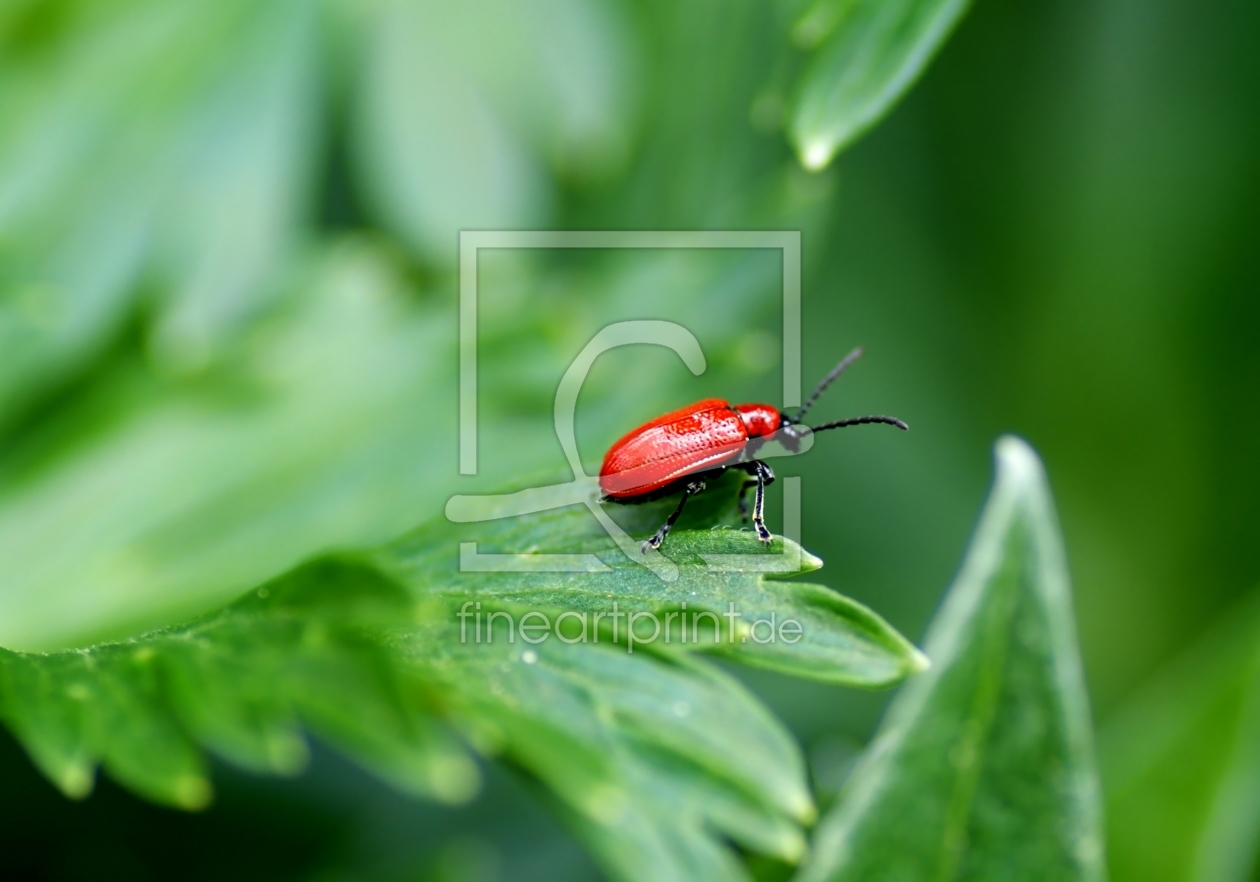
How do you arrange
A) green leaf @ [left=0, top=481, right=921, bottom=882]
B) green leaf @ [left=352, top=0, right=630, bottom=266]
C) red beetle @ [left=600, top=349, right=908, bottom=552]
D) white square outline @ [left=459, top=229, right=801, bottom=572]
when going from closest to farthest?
1. green leaf @ [left=0, top=481, right=921, bottom=882]
2. red beetle @ [left=600, top=349, right=908, bottom=552]
3. white square outline @ [left=459, top=229, right=801, bottom=572]
4. green leaf @ [left=352, top=0, right=630, bottom=266]

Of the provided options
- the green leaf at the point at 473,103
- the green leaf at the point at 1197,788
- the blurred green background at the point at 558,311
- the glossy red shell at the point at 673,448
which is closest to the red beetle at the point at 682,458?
the glossy red shell at the point at 673,448

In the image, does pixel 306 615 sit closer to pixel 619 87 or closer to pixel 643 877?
pixel 643 877

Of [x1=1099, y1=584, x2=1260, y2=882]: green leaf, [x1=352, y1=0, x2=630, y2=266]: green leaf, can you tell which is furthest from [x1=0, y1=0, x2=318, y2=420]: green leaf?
[x1=1099, y1=584, x2=1260, y2=882]: green leaf

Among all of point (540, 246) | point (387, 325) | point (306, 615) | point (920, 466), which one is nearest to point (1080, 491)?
point (920, 466)

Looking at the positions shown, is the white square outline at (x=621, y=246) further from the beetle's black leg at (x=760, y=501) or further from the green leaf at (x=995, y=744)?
the green leaf at (x=995, y=744)

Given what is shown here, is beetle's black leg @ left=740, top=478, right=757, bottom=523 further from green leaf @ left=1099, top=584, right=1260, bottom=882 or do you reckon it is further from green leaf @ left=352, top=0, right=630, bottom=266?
green leaf @ left=352, top=0, right=630, bottom=266

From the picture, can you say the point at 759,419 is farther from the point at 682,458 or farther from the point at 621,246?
the point at 621,246
